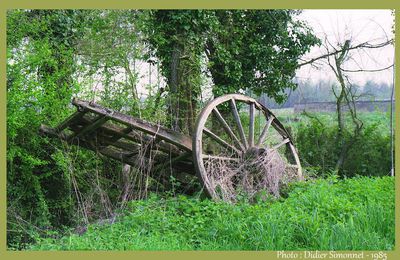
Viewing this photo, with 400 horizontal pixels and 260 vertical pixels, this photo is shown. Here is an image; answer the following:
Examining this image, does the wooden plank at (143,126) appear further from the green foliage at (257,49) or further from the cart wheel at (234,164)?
the green foliage at (257,49)

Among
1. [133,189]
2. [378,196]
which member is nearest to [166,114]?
[133,189]

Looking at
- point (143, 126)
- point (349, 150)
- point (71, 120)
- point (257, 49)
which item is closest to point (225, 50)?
point (257, 49)

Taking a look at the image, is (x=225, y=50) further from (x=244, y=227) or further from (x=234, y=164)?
(x=244, y=227)

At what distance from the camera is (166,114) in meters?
10.6

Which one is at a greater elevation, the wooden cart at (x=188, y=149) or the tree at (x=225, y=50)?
the tree at (x=225, y=50)

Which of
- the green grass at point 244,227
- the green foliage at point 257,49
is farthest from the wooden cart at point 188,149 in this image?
the green foliage at point 257,49

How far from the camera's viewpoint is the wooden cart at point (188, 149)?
752 cm

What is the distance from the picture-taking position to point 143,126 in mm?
7488

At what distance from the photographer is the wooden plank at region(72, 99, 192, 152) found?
277 inches

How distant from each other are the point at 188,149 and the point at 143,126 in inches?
34.0

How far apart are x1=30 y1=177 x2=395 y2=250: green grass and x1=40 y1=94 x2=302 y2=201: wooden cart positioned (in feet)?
2.10

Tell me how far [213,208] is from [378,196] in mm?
2857

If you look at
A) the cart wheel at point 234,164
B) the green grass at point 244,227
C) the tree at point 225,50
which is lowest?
the green grass at point 244,227

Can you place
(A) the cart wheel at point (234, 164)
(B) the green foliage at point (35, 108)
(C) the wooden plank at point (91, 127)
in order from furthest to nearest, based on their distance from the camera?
(B) the green foliage at point (35, 108), (A) the cart wheel at point (234, 164), (C) the wooden plank at point (91, 127)
